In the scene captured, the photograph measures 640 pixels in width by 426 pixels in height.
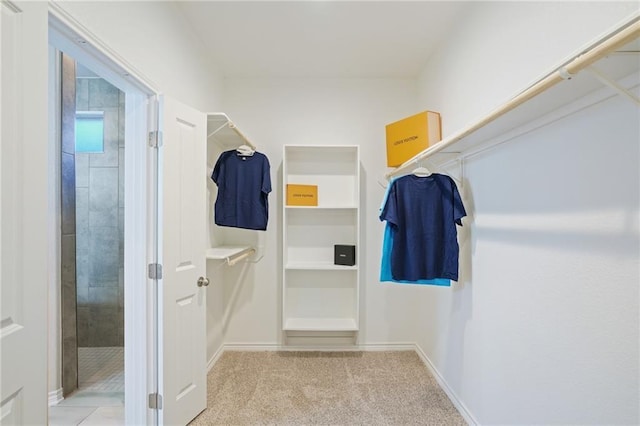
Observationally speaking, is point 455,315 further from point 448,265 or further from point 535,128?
point 535,128

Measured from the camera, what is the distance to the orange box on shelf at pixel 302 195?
279 cm

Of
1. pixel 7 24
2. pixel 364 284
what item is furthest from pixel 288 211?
pixel 7 24

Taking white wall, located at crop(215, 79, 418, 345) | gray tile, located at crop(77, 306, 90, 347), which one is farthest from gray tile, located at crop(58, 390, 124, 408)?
white wall, located at crop(215, 79, 418, 345)

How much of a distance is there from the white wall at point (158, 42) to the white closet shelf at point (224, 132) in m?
0.23

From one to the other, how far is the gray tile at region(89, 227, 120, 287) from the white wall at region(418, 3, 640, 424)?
9.93 ft

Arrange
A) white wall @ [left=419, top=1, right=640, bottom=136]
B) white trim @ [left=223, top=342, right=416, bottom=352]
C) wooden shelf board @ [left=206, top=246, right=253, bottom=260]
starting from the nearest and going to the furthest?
1. white wall @ [left=419, top=1, right=640, bottom=136]
2. wooden shelf board @ [left=206, top=246, right=253, bottom=260]
3. white trim @ [left=223, top=342, right=416, bottom=352]

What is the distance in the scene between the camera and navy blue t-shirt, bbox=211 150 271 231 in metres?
2.42

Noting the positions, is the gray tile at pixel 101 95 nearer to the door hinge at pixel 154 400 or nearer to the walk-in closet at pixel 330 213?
the walk-in closet at pixel 330 213

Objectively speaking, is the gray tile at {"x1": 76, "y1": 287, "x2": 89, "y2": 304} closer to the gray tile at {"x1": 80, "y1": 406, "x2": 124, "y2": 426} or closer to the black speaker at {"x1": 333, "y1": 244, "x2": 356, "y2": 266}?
the gray tile at {"x1": 80, "y1": 406, "x2": 124, "y2": 426}

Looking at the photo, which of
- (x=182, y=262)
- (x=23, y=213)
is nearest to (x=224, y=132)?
(x=182, y=262)

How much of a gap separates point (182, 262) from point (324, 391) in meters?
1.45

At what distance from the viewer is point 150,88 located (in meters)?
1.63

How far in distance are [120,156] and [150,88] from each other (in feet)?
4.90

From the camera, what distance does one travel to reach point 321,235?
298cm
